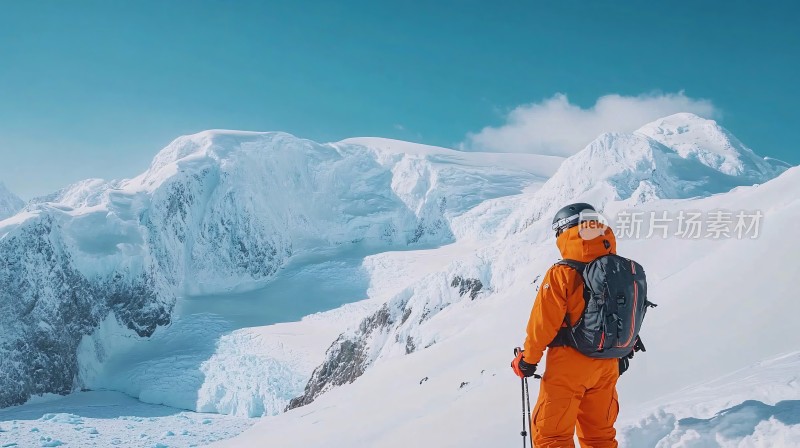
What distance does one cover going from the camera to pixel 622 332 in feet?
12.2

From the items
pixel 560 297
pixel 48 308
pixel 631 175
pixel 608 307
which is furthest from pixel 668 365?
pixel 48 308

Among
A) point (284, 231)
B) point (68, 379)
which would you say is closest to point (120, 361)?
point (68, 379)

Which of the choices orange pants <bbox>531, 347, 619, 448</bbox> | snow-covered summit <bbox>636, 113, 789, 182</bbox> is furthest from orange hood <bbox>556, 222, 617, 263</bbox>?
snow-covered summit <bbox>636, 113, 789, 182</bbox>

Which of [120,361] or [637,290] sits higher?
[637,290]

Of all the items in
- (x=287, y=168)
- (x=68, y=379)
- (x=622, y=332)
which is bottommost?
(x=68, y=379)

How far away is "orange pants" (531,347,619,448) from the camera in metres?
3.82

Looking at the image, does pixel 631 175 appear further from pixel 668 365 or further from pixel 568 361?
pixel 568 361

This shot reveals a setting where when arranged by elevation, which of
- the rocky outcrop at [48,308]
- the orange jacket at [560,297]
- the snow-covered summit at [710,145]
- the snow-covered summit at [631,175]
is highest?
the snow-covered summit at [710,145]

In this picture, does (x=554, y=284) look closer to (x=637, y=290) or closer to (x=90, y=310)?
(x=637, y=290)

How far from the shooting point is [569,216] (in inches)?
157

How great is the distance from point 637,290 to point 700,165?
85.6 meters

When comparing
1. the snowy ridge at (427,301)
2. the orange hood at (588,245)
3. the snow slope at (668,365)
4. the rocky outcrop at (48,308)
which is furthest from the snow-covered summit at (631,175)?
the rocky outcrop at (48,308)

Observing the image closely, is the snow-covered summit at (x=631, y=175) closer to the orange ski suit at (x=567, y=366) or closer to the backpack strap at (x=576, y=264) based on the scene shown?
the orange ski suit at (x=567, y=366)

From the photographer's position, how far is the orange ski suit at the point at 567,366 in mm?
3762
